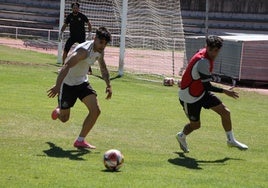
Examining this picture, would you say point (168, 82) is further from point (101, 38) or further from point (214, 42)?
point (101, 38)

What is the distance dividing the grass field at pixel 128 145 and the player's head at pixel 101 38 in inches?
56.0

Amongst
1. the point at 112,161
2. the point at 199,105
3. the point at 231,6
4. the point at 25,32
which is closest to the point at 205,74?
the point at 199,105

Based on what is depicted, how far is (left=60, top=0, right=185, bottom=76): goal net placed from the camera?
2284cm

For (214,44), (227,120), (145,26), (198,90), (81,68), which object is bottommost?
(227,120)

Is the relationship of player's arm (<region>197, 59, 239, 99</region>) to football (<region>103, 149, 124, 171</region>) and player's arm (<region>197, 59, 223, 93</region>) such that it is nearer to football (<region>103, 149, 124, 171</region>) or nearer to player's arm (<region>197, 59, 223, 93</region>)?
player's arm (<region>197, 59, 223, 93</region>)

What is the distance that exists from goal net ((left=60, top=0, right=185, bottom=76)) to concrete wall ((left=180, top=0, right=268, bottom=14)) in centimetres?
2223

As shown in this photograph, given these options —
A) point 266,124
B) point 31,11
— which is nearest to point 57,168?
point 266,124

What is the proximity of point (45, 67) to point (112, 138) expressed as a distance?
1058cm

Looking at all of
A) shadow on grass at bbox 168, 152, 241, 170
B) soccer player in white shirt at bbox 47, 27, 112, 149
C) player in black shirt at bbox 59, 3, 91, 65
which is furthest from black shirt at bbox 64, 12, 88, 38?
shadow on grass at bbox 168, 152, 241, 170

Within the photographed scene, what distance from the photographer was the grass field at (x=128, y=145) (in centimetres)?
717

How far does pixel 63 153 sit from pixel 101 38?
1.62 metres

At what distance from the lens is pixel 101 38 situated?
8.73m

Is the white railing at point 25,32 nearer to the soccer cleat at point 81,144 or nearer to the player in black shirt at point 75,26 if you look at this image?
the player in black shirt at point 75,26

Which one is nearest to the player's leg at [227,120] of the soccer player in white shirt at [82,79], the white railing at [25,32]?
the soccer player in white shirt at [82,79]
